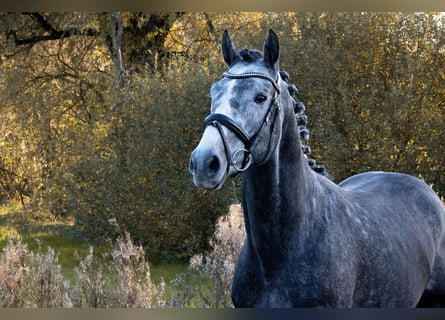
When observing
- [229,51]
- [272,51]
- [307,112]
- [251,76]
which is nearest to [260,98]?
[251,76]

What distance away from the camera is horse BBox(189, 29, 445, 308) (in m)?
2.29

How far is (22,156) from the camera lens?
42.0ft

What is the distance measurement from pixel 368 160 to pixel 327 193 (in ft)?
19.7

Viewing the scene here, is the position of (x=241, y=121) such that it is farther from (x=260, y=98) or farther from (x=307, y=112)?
(x=307, y=112)

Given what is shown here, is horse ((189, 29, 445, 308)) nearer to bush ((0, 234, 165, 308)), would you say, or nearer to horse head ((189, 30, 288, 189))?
horse head ((189, 30, 288, 189))

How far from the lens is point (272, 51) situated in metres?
2.48

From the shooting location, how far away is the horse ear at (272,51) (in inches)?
96.3

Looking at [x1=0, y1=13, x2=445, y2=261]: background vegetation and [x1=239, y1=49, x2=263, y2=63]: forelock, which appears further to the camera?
[x1=0, y1=13, x2=445, y2=261]: background vegetation

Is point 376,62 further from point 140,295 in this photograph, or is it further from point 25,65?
point 25,65

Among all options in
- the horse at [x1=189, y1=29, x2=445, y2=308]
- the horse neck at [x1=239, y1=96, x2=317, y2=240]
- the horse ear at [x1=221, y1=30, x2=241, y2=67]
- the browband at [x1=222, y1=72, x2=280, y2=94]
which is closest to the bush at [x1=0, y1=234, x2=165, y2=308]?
the horse at [x1=189, y1=29, x2=445, y2=308]

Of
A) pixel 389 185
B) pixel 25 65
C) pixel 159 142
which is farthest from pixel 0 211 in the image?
pixel 389 185

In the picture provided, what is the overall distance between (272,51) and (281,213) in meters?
0.63

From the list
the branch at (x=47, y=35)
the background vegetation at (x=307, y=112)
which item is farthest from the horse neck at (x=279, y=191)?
the branch at (x=47, y=35)

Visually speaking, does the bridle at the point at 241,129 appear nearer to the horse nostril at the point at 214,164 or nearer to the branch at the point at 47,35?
the horse nostril at the point at 214,164
